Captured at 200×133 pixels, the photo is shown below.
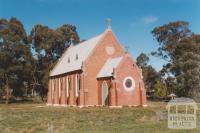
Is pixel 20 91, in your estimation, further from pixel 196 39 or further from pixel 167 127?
pixel 167 127

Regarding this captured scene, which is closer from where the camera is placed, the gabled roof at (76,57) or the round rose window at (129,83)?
the round rose window at (129,83)

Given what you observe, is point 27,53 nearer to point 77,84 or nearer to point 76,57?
point 76,57

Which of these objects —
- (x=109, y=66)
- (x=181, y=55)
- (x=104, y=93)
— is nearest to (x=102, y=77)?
(x=109, y=66)

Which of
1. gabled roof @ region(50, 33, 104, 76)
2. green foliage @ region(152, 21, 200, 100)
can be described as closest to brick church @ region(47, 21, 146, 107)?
gabled roof @ region(50, 33, 104, 76)

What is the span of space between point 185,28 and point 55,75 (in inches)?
1465

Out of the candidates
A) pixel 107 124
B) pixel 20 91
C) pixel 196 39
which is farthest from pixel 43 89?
pixel 107 124

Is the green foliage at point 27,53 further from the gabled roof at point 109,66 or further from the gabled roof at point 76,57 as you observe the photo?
the gabled roof at point 109,66

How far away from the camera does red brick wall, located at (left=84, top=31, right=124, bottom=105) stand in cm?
5266

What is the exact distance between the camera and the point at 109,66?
5197 centimetres

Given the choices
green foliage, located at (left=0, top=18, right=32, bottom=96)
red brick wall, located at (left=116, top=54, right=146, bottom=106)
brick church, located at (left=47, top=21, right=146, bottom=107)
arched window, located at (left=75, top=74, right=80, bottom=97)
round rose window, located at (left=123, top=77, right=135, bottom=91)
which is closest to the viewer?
red brick wall, located at (left=116, top=54, right=146, bottom=106)

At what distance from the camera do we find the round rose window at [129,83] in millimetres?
48562

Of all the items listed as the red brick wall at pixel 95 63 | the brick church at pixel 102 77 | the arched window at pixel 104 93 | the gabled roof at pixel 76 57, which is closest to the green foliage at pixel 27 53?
the gabled roof at pixel 76 57

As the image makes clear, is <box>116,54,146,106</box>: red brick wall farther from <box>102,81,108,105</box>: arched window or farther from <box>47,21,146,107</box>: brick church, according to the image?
<box>102,81,108,105</box>: arched window

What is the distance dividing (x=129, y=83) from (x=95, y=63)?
8.20 m
